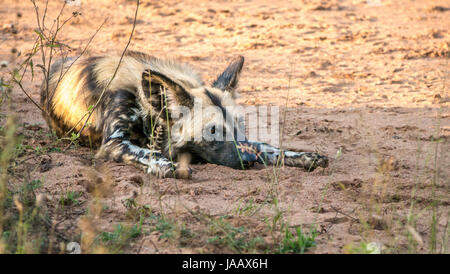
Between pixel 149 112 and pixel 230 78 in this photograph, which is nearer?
pixel 149 112

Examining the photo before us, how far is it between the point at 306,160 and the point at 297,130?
111 cm

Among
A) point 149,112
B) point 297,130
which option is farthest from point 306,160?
point 149,112

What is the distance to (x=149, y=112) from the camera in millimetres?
4582

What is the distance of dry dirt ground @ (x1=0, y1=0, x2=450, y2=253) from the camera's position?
2768mm

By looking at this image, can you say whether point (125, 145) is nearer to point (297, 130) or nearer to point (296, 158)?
point (296, 158)

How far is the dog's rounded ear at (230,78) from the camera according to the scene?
4.82 m

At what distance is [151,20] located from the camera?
10219mm

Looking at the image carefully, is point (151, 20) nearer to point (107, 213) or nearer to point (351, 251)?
point (107, 213)

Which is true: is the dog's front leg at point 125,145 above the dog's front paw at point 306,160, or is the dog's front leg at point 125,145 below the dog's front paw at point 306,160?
above

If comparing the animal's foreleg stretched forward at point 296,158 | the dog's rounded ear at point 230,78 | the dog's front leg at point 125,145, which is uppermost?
the dog's rounded ear at point 230,78

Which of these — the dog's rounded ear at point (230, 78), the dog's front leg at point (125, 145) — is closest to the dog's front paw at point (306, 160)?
the dog's rounded ear at point (230, 78)

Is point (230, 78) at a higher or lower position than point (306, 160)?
higher

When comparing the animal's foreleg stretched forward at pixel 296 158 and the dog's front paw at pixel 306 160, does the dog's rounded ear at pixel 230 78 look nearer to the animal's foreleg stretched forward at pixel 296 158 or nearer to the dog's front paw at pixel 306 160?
the animal's foreleg stretched forward at pixel 296 158

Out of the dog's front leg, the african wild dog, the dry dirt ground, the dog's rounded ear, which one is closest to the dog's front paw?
the african wild dog
